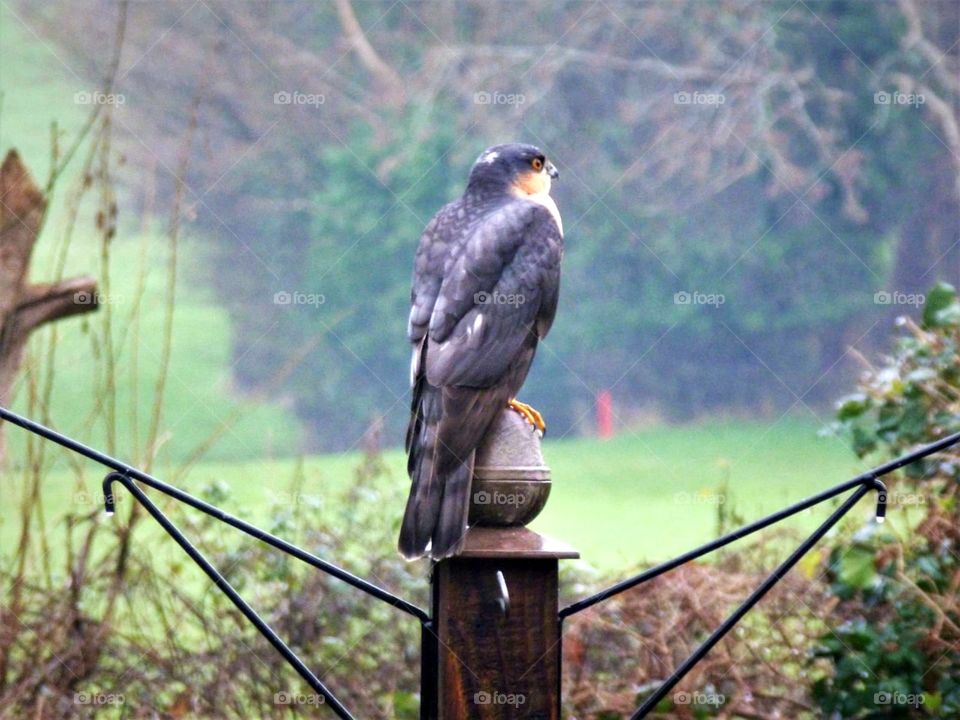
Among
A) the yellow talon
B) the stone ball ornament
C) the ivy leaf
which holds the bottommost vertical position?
the stone ball ornament

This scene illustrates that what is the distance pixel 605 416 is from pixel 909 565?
526 centimetres

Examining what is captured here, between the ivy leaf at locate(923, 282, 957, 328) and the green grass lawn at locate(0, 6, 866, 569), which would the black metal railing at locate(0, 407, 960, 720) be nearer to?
the ivy leaf at locate(923, 282, 957, 328)

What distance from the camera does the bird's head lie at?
255 centimetres

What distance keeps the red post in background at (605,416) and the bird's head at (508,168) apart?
547cm

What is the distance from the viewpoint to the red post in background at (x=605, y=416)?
318 inches

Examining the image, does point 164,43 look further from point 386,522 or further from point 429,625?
point 429,625

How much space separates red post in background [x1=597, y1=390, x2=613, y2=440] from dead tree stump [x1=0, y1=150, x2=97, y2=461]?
518 centimetres

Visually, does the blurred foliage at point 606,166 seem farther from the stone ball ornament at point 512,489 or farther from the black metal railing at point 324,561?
the black metal railing at point 324,561

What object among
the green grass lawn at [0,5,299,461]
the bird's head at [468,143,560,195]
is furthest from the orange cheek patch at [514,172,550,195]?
the green grass lawn at [0,5,299,461]

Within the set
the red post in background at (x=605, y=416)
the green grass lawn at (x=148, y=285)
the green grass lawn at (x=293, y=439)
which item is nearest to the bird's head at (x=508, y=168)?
the green grass lawn at (x=293, y=439)

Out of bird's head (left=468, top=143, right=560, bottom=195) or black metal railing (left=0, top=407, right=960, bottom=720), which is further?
bird's head (left=468, top=143, right=560, bottom=195)

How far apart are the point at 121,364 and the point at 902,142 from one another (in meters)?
6.45

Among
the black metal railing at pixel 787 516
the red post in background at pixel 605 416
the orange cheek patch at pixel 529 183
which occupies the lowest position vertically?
the black metal railing at pixel 787 516

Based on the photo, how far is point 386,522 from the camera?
3.88 meters
